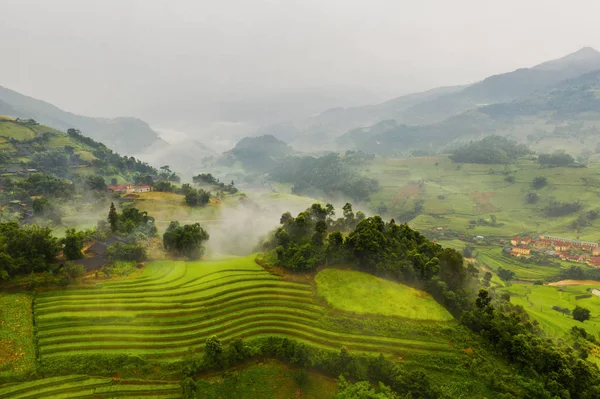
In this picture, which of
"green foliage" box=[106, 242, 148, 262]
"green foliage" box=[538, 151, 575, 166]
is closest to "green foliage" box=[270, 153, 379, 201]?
"green foliage" box=[538, 151, 575, 166]

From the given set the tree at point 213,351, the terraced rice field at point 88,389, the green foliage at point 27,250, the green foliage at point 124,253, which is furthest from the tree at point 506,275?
the green foliage at point 27,250

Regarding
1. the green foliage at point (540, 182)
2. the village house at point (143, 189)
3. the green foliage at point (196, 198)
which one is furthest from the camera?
the green foliage at point (540, 182)

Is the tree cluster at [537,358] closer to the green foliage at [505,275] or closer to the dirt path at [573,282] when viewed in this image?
the green foliage at [505,275]

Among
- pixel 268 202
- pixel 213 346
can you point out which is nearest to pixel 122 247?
pixel 213 346

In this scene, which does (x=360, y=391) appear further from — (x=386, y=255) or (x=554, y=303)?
(x=554, y=303)


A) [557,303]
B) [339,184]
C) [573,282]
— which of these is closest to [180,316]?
[557,303]
